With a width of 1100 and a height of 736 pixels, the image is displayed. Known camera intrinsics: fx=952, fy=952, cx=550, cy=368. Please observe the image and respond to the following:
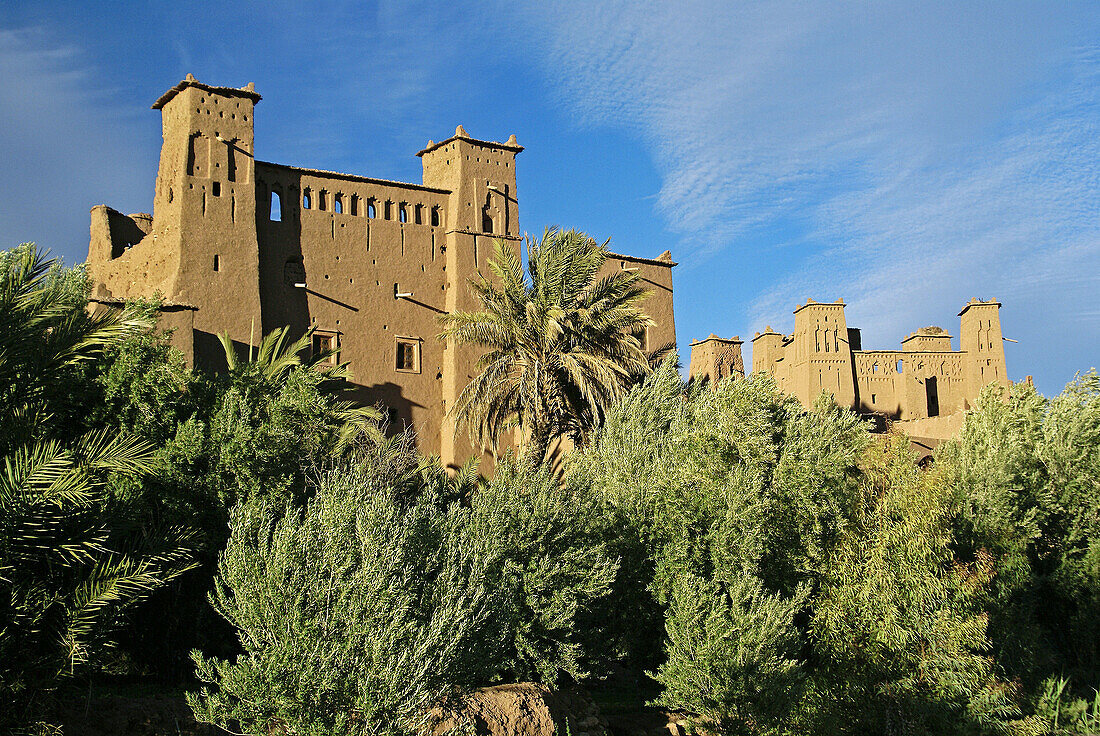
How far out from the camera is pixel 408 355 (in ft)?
85.9

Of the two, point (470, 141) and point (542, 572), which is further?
point (470, 141)

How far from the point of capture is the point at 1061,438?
21000 millimetres

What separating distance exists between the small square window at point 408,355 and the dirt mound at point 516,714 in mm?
13413

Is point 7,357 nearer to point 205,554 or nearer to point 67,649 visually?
point 67,649

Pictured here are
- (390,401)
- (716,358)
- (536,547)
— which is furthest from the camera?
(716,358)

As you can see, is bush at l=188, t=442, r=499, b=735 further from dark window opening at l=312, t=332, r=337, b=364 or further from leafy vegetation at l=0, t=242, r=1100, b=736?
dark window opening at l=312, t=332, r=337, b=364

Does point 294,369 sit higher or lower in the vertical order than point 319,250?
lower

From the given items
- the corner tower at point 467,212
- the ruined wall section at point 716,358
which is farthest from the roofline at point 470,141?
the ruined wall section at point 716,358

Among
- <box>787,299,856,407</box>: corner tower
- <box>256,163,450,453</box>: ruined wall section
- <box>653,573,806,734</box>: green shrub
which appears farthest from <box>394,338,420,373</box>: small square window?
<box>787,299,856,407</box>: corner tower

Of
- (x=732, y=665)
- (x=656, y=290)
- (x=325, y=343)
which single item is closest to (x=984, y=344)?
(x=656, y=290)

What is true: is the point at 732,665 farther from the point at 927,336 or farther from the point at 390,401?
the point at 927,336

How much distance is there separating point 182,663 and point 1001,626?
1333 cm

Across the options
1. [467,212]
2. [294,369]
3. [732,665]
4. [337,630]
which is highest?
[467,212]

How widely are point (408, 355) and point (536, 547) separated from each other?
12.3 m
